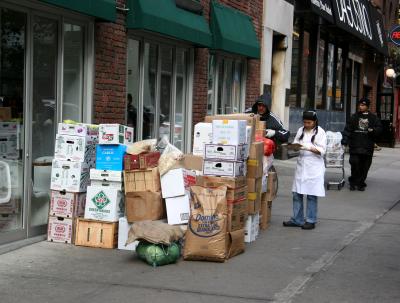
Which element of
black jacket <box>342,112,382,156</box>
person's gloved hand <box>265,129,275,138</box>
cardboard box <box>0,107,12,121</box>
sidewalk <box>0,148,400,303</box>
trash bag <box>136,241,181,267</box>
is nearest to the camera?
sidewalk <box>0,148,400,303</box>

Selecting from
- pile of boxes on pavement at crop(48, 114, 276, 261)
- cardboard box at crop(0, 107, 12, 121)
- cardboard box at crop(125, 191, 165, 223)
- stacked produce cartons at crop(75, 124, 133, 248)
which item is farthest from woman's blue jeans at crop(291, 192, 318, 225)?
cardboard box at crop(0, 107, 12, 121)

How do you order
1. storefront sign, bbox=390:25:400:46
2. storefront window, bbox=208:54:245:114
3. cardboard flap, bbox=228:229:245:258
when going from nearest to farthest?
1. cardboard flap, bbox=228:229:245:258
2. storefront window, bbox=208:54:245:114
3. storefront sign, bbox=390:25:400:46

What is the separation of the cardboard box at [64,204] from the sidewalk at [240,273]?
38 centimetres

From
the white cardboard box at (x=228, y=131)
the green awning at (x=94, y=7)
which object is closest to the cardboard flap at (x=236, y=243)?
the white cardboard box at (x=228, y=131)

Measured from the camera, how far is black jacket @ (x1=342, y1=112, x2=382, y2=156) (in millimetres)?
13383

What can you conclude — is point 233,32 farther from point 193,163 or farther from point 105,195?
point 105,195

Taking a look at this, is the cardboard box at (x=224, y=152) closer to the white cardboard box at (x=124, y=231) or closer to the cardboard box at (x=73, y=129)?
the white cardboard box at (x=124, y=231)

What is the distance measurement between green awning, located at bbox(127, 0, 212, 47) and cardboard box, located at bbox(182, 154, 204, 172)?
8.07ft

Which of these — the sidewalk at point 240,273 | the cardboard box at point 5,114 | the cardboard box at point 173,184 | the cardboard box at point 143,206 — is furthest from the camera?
the cardboard box at point 173,184

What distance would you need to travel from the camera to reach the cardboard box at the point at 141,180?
25.8 feet

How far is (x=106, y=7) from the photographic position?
8.61 meters

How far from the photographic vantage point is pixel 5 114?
7625 mm

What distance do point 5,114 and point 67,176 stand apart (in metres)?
1.03

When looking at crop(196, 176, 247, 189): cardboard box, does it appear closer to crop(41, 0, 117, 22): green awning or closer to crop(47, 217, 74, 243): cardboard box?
crop(47, 217, 74, 243): cardboard box
